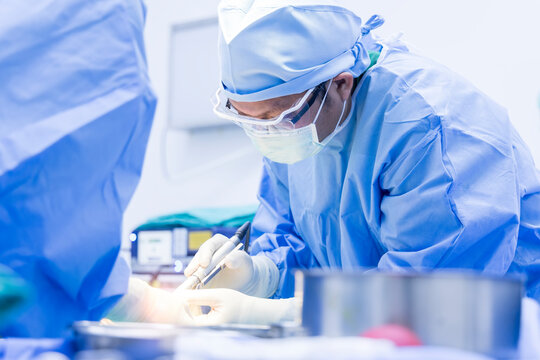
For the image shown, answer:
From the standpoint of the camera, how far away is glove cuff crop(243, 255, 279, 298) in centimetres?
160

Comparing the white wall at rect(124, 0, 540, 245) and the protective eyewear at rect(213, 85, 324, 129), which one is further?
the white wall at rect(124, 0, 540, 245)

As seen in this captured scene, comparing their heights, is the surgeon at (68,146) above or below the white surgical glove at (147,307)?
above

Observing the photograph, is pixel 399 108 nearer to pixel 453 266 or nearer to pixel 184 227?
pixel 453 266

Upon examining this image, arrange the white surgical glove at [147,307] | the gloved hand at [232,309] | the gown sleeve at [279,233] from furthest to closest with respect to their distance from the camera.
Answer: the gown sleeve at [279,233] < the gloved hand at [232,309] < the white surgical glove at [147,307]

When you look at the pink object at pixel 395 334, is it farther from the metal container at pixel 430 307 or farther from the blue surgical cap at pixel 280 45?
the blue surgical cap at pixel 280 45

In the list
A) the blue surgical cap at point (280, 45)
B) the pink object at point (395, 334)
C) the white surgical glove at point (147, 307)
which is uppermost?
the blue surgical cap at point (280, 45)

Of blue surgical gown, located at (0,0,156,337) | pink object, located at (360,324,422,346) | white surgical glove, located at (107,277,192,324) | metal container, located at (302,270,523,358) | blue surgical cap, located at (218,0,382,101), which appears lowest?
white surgical glove, located at (107,277,192,324)

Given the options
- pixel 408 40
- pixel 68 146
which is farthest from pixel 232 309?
pixel 408 40

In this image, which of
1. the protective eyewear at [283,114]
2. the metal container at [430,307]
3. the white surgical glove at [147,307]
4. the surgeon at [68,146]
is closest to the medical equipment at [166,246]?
the protective eyewear at [283,114]

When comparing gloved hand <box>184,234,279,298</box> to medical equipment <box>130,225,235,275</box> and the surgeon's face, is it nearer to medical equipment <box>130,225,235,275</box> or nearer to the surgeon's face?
the surgeon's face

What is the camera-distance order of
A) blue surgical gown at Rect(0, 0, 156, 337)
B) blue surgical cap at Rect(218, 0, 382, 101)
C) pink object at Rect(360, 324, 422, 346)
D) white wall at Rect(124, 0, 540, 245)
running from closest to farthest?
pink object at Rect(360, 324, 422, 346) < blue surgical gown at Rect(0, 0, 156, 337) < blue surgical cap at Rect(218, 0, 382, 101) < white wall at Rect(124, 0, 540, 245)

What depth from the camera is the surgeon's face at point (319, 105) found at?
1.41 metres

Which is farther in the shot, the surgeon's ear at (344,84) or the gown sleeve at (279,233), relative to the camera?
the gown sleeve at (279,233)

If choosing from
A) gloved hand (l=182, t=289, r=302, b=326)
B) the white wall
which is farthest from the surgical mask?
the white wall
